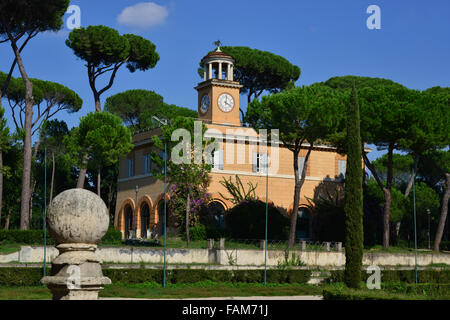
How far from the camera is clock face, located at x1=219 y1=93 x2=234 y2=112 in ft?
143

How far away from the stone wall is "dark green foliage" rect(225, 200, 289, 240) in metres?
5.16

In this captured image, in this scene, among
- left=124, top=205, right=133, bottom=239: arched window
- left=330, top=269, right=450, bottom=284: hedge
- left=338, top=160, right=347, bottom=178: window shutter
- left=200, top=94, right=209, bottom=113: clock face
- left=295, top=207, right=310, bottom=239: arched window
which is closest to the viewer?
left=330, top=269, right=450, bottom=284: hedge

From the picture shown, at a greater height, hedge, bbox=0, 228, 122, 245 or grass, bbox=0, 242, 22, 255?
hedge, bbox=0, 228, 122, 245

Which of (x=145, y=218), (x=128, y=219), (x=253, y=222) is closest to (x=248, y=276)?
A: (x=253, y=222)

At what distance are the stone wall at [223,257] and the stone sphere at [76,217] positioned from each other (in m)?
18.7

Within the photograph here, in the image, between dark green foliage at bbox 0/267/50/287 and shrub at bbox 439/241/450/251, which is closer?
dark green foliage at bbox 0/267/50/287

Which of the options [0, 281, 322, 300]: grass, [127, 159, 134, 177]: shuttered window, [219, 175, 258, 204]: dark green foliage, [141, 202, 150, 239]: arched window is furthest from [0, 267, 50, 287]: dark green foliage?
[127, 159, 134, 177]: shuttered window

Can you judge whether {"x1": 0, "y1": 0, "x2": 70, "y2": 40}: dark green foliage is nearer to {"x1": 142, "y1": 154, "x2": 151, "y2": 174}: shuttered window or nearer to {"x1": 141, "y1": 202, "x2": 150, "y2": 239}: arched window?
{"x1": 142, "y1": 154, "x2": 151, "y2": 174}: shuttered window

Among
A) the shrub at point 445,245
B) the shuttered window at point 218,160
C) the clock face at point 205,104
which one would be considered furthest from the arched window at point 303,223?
the shrub at point 445,245

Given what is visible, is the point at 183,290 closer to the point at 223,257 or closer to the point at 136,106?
the point at 223,257

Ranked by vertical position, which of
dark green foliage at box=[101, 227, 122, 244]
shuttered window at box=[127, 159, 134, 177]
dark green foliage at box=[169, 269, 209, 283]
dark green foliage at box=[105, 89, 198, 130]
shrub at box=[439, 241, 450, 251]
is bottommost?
dark green foliage at box=[169, 269, 209, 283]

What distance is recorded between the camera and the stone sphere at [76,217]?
823 cm

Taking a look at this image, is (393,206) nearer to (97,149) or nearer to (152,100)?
(97,149)
